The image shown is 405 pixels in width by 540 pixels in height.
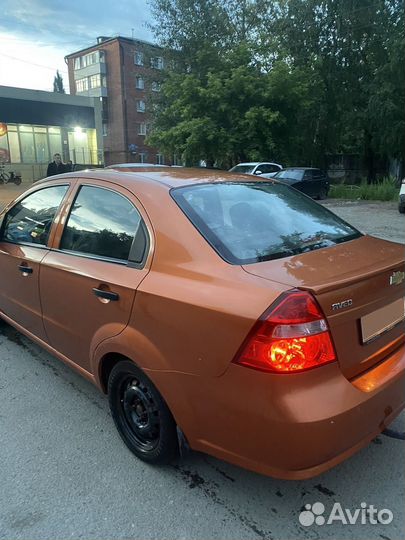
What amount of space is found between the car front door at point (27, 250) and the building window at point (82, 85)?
5199 centimetres

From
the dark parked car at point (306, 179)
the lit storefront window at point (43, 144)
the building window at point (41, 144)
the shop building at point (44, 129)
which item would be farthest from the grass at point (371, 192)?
the building window at point (41, 144)

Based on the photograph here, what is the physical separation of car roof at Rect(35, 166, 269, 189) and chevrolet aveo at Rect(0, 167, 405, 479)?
15mm

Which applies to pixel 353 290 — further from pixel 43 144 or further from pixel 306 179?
pixel 43 144

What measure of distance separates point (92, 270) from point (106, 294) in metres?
0.25

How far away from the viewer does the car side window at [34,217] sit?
11.2 ft

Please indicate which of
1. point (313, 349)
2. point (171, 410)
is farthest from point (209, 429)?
point (313, 349)

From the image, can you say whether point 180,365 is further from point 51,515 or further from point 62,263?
point 62,263

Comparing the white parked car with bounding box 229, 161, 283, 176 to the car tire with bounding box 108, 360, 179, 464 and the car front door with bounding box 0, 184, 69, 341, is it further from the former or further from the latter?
the car tire with bounding box 108, 360, 179, 464

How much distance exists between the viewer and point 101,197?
9.77ft

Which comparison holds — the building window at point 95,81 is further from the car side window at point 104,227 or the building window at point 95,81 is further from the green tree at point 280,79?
the car side window at point 104,227

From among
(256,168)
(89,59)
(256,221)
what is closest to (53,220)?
(256,221)

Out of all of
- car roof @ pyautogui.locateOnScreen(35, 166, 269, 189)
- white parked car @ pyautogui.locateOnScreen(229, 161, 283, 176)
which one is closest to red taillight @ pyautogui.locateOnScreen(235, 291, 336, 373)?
car roof @ pyautogui.locateOnScreen(35, 166, 269, 189)

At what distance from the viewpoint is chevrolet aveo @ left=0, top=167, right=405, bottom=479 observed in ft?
6.45

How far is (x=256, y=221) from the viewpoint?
2.70m
